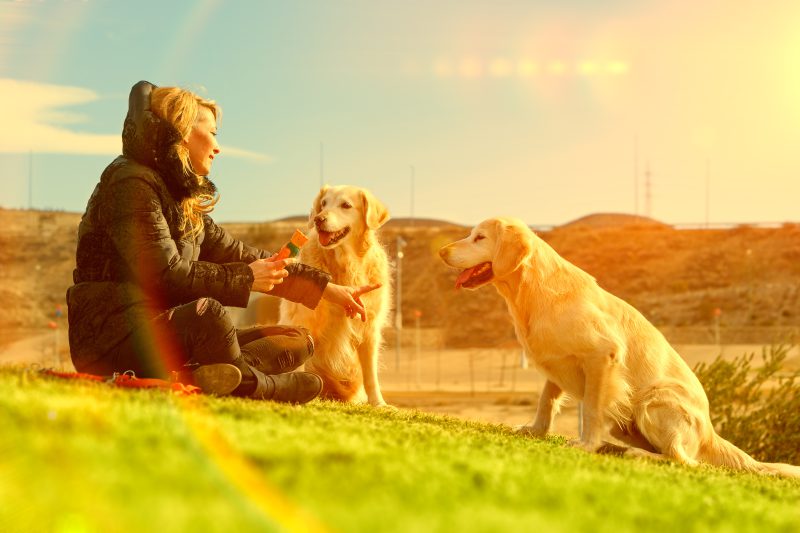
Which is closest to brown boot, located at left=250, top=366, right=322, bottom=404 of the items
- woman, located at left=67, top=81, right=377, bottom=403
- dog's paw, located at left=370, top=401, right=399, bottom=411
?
woman, located at left=67, top=81, right=377, bottom=403

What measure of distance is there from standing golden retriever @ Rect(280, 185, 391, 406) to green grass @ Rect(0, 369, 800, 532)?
3002mm

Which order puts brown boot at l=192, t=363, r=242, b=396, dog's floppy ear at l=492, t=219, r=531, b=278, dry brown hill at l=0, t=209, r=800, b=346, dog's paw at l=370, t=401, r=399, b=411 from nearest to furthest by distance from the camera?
brown boot at l=192, t=363, r=242, b=396 → dog's floppy ear at l=492, t=219, r=531, b=278 → dog's paw at l=370, t=401, r=399, b=411 → dry brown hill at l=0, t=209, r=800, b=346

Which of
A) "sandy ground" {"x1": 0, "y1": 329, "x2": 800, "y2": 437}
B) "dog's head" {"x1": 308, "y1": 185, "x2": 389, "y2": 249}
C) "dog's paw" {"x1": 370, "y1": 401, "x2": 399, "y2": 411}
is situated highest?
"dog's head" {"x1": 308, "y1": 185, "x2": 389, "y2": 249}

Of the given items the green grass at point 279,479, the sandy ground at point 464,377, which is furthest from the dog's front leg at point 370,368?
the sandy ground at point 464,377

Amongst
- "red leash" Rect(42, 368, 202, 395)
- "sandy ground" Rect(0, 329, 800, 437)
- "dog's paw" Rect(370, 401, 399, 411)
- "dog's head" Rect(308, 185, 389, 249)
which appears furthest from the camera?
"sandy ground" Rect(0, 329, 800, 437)

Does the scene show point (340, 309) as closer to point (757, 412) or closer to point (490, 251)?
point (490, 251)

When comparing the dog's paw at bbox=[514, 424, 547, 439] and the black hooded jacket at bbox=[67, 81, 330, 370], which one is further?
the dog's paw at bbox=[514, 424, 547, 439]

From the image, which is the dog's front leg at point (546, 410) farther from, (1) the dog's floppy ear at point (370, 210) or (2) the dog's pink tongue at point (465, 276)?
(1) the dog's floppy ear at point (370, 210)

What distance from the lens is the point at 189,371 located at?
6797mm

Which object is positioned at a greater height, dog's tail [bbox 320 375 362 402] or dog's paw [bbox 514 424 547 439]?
dog's tail [bbox 320 375 362 402]

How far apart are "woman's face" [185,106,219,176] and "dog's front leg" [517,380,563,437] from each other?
353 centimetres

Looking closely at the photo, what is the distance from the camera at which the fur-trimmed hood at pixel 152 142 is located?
22.1ft

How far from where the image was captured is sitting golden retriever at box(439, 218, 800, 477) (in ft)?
25.5

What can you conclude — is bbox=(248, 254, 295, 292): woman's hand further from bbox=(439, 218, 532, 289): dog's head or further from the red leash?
bbox=(439, 218, 532, 289): dog's head
